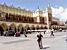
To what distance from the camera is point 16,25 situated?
53.0 meters

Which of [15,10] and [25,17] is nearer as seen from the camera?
[15,10]

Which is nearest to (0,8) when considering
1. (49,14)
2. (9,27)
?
(9,27)

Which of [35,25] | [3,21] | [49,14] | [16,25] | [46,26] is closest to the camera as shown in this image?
[3,21]

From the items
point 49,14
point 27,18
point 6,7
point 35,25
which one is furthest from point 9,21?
point 49,14

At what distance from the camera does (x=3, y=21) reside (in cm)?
4741

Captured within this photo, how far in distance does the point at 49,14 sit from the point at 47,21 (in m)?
5.47

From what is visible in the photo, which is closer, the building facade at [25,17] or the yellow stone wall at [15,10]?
the building facade at [25,17]

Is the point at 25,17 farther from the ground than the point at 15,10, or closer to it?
closer to it

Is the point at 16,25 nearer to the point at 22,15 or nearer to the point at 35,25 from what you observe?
the point at 35,25

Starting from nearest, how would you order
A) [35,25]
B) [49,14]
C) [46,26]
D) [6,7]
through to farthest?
1. [6,7]
2. [35,25]
3. [46,26]
4. [49,14]

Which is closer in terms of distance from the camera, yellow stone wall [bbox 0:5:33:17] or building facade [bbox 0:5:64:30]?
building facade [bbox 0:5:64:30]

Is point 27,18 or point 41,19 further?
point 41,19

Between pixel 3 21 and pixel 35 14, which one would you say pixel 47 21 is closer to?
pixel 35 14

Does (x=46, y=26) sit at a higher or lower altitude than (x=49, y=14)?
lower
